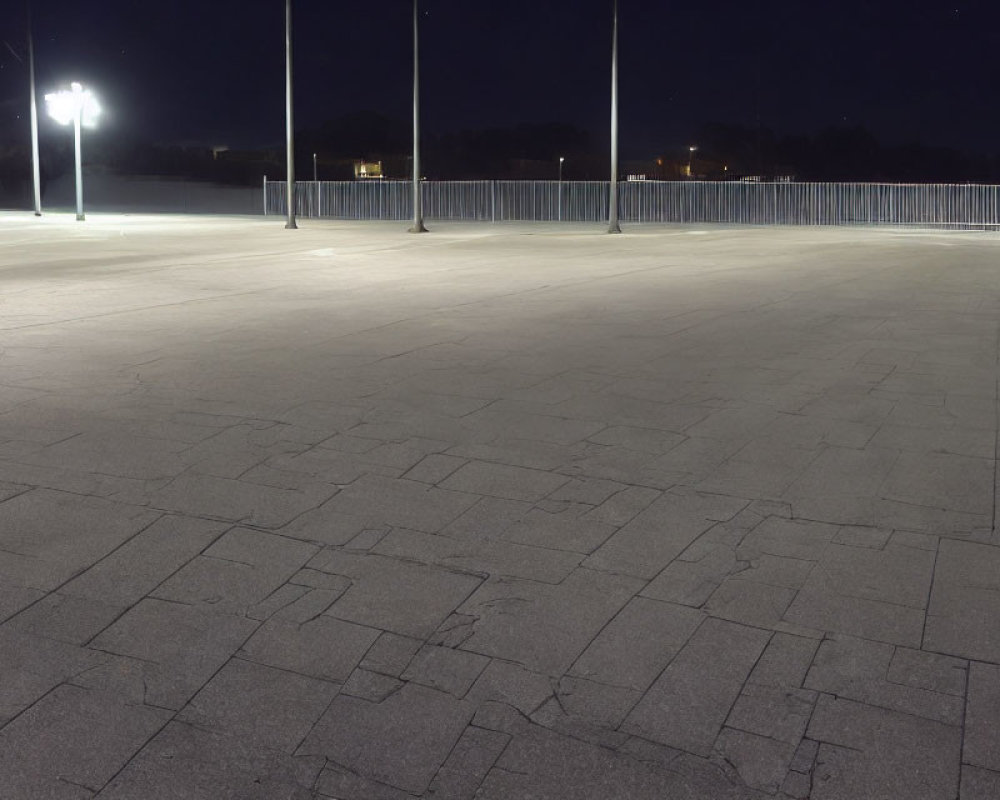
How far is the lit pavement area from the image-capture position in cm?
373

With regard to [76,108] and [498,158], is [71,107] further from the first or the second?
[498,158]

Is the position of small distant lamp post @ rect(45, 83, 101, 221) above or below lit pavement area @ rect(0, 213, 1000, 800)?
above

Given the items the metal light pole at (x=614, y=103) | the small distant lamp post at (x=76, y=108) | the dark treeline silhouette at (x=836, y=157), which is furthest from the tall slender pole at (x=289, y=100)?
the dark treeline silhouette at (x=836, y=157)

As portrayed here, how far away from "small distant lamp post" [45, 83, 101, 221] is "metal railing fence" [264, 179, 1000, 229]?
23.0 feet

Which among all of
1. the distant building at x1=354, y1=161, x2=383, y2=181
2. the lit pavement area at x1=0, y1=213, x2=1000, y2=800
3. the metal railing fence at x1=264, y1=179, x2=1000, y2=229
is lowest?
the lit pavement area at x1=0, y1=213, x2=1000, y2=800

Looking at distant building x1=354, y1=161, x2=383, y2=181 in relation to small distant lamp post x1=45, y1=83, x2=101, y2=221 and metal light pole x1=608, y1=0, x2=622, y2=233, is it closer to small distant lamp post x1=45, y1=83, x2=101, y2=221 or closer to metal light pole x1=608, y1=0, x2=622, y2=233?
small distant lamp post x1=45, y1=83, x2=101, y2=221

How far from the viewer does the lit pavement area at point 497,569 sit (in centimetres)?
373

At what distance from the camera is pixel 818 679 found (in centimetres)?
419

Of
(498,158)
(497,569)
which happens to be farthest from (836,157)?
(497,569)

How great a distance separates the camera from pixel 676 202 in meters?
48.1

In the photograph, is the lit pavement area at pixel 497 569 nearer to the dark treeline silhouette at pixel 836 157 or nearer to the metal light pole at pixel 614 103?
the metal light pole at pixel 614 103

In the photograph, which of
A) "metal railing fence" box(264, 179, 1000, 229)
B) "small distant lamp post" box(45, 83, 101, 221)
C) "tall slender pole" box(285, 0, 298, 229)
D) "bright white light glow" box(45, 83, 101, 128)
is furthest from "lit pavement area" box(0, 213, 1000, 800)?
"bright white light glow" box(45, 83, 101, 128)

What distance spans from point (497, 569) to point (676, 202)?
144ft

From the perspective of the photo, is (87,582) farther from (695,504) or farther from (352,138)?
(352,138)
